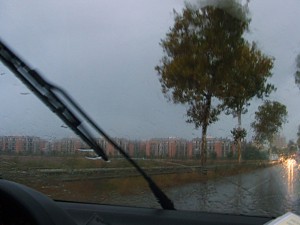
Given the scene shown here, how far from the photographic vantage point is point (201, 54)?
366cm

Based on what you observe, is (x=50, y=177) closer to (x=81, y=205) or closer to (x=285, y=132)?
(x=81, y=205)

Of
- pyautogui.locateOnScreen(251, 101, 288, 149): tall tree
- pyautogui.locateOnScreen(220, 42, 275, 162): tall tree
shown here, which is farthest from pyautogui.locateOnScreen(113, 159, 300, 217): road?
pyautogui.locateOnScreen(220, 42, 275, 162): tall tree

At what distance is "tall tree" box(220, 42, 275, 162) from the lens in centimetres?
362

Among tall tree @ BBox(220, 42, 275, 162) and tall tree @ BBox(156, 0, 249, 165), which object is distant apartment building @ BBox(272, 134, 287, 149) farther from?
tall tree @ BBox(156, 0, 249, 165)

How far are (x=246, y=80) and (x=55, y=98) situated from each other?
48.6 inches

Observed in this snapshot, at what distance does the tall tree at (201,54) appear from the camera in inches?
140

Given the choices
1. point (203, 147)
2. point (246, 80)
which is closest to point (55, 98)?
point (203, 147)

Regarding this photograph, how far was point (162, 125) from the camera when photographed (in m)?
3.80

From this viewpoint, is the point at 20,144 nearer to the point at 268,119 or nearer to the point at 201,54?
the point at 201,54

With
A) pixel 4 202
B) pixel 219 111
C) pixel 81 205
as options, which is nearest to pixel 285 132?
pixel 219 111

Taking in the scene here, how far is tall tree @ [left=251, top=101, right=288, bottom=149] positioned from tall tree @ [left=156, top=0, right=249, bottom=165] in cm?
28

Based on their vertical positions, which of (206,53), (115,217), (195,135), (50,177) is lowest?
(115,217)

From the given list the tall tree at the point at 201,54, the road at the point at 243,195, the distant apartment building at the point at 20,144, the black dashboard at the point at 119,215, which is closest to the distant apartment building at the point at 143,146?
the distant apartment building at the point at 20,144

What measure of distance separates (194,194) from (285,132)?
797 millimetres
